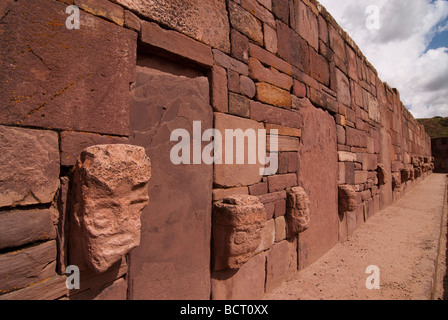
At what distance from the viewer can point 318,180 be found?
143 inches

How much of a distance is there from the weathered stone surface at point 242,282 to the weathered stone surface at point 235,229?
0.43 ft

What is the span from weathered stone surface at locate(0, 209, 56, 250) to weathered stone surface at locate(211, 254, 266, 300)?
52.4 inches

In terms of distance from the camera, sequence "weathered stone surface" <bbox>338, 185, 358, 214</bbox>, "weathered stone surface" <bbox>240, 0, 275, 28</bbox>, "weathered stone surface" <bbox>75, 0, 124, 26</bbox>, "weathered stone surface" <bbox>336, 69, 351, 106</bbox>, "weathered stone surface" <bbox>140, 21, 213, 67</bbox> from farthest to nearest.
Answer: "weathered stone surface" <bbox>336, 69, 351, 106</bbox> → "weathered stone surface" <bbox>338, 185, 358, 214</bbox> → "weathered stone surface" <bbox>240, 0, 275, 28</bbox> → "weathered stone surface" <bbox>140, 21, 213, 67</bbox> → "weathered stone surface" <bbox>75, 0, 124, 26</bbox>

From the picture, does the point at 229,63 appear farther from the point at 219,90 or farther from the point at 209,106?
the point at 209,106

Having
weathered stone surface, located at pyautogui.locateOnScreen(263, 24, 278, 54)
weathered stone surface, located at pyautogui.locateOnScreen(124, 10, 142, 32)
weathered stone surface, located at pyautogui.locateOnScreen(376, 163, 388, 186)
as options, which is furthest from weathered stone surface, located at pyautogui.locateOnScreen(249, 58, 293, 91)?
weathered stone surface, located at pyautogui.locateOnScreen(376, 163, 388, 186)

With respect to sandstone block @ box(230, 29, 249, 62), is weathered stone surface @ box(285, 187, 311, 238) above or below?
below

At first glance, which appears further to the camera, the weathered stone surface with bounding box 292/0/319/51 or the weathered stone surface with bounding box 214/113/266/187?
the weathered stone surface with bounding box 292/0/319/51

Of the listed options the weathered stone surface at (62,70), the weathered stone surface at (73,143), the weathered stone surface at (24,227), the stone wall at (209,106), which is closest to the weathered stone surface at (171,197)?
the stone wall at (209,106)

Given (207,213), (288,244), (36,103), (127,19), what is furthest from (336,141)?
(36,103)

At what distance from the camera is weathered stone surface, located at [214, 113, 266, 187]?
2.20m

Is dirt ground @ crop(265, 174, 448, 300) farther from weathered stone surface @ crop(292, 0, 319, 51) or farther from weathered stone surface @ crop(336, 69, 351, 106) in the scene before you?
weathered stone surface @ crop(292, 0, 319, 51)

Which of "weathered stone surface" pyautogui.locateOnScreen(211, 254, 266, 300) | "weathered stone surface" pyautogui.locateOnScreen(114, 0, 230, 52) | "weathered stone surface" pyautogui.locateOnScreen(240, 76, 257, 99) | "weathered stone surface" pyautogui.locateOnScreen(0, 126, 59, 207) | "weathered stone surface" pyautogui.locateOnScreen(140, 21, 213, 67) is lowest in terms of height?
"weathered stone surface" pyautogui.locateOnScreen(211, 254, 266, 300)

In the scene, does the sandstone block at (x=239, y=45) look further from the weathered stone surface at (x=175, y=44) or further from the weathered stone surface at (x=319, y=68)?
the weathered stone surface at (x=319, y=68)

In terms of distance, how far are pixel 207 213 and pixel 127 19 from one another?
150 cm
